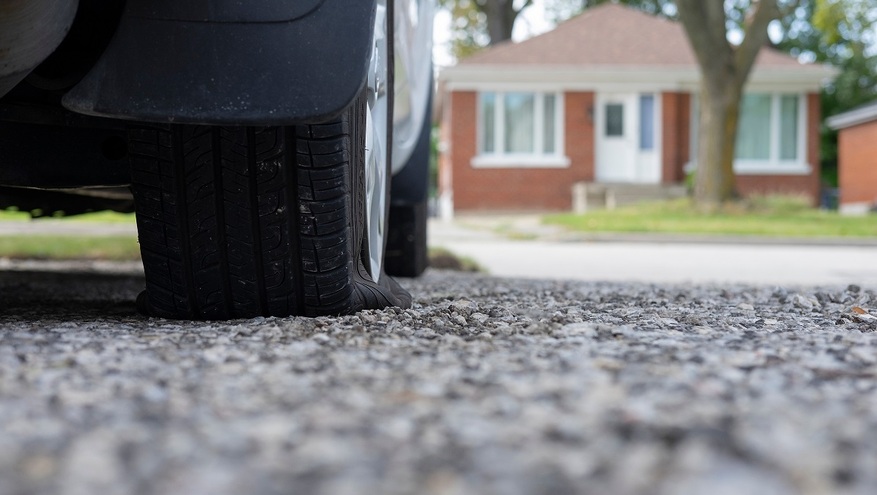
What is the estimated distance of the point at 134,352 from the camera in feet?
5.81

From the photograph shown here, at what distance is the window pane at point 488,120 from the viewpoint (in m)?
20.3

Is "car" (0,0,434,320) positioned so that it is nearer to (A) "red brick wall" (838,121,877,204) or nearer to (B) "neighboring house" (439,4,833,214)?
(B) "neighboring house" (439,4,833,214)

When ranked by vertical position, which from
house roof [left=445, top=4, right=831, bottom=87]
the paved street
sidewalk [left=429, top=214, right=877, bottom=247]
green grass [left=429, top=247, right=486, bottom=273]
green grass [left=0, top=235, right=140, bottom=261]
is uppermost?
house roof [left=445, top=4, right=831, bottom=87]

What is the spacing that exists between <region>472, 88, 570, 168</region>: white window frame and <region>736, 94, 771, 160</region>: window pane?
400 centimetres

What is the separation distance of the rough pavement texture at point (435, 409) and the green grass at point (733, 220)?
34.7 ft

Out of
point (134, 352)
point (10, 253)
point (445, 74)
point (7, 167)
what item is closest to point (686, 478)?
point (134, 352)

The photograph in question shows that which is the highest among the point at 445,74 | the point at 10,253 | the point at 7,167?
the point at 445,74

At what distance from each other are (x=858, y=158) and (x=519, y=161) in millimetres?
11417

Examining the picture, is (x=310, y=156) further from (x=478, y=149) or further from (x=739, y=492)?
(x=478, y=149)

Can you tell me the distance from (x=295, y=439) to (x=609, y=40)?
21.6m

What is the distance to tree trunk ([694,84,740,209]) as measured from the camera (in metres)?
15.8

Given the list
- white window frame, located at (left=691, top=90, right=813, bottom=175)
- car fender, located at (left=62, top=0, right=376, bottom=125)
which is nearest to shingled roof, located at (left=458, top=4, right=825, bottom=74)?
white window frame, located at (left=691, top=90, right=813, bottom=175)

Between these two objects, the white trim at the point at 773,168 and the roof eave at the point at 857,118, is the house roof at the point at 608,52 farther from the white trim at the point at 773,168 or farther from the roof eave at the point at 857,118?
the roof eave at the point at 857,118

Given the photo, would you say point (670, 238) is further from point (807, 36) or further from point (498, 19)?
point (807, 36)
